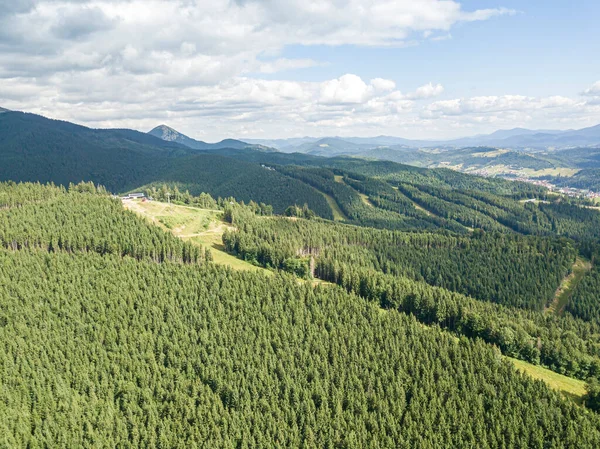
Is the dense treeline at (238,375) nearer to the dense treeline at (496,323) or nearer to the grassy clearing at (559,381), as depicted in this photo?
the grassy clearing at (559,381)

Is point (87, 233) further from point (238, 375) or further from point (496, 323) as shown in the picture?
point (496, 323)

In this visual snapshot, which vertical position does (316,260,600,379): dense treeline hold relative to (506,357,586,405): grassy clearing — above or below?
above

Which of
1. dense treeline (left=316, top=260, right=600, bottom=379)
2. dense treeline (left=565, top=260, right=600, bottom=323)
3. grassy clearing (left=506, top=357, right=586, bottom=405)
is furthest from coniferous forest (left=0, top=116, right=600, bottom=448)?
dense treeline (left=565, top=260, right=600, bottom=323)

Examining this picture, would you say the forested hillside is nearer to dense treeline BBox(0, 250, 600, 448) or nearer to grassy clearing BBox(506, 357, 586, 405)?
dense treeline BBox(0, 250, 600, 448)

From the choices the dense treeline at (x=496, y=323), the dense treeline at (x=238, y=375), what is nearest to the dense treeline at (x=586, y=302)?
the dense treeline at (x=496, y=323)

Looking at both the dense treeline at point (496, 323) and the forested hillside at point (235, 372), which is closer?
the forested hillside at point (235, 372)

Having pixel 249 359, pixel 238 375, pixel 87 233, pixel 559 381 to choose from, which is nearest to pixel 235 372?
pixel 238 375
